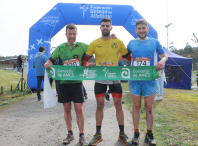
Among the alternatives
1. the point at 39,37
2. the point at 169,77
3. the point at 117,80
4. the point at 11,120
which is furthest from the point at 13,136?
the point at 169,77

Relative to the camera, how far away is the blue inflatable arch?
7.50m

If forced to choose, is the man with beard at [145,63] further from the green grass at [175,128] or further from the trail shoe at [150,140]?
the green grass at [175,128]

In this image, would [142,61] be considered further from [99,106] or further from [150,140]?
[150,140]

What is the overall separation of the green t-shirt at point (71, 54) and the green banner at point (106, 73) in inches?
2.9

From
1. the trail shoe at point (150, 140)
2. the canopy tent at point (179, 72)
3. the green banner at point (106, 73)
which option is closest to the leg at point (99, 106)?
the green banner at point (106, 73)

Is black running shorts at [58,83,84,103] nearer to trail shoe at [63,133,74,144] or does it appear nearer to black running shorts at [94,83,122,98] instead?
black running shorts at [94,83,122,98]

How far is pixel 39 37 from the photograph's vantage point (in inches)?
312

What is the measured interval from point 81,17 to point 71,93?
560cm

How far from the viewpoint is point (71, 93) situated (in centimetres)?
292

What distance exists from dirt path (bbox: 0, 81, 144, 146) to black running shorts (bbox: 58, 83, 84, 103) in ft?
2.53

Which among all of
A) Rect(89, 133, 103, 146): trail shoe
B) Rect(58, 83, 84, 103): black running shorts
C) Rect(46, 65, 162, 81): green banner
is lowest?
Rect(89, 133, 103, 146): trail shoe

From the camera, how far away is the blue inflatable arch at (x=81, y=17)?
750 cm

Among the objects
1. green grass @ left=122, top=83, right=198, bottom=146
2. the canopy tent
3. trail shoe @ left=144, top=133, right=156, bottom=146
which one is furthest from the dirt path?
the canopy tent

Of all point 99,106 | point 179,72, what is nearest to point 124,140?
point 99,106
